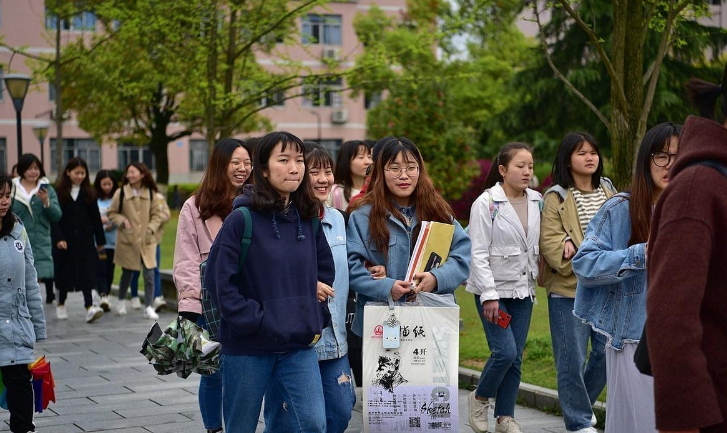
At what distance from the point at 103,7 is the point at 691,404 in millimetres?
13296

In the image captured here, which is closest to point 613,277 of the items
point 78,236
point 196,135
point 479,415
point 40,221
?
point 479,415

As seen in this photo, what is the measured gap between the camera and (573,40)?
28.8 metres

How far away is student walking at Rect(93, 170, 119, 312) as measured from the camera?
1333 centimetres

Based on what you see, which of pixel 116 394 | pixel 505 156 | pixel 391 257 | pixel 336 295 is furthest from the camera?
pixel 116 394

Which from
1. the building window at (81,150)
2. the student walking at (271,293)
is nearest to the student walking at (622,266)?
the student walking at (271,293)

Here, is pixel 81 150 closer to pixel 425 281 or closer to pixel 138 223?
pixel 138 223

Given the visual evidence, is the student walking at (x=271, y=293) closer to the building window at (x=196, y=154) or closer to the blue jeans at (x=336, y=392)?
the blue jeans at (x=336, y=392)

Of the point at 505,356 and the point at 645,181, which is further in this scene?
the point at 505,356

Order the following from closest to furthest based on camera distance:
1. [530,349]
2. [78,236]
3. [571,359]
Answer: [571,359] < [530,349] < [78,236]

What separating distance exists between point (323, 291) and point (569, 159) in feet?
7.18

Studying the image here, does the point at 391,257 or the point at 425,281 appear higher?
the point at 391,257

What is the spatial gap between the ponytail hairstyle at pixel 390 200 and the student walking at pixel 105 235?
26.9ft

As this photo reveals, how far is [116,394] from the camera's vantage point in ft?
26.4

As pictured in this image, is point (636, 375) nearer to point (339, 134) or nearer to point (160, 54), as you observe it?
point (160, 54)
